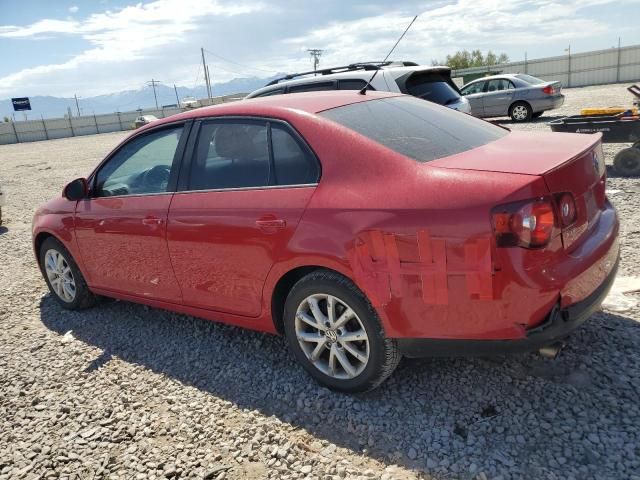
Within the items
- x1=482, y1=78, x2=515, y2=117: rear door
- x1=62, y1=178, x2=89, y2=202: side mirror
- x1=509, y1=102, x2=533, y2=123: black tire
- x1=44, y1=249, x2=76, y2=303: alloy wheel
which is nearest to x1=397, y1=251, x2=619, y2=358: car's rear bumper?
x1=62, y1=178, x2=89, y2=202: side mirror

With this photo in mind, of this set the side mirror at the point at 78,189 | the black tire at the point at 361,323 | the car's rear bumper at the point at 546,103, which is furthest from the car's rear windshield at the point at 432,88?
the car's rear bumper at the point at 546,103

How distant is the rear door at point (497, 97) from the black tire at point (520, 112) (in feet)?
0.54

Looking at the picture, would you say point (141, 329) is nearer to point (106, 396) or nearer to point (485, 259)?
point (106, 396)

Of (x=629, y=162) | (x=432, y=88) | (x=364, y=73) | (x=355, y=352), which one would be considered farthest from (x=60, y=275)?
(x=629, y=162)

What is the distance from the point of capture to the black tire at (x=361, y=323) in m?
2.75

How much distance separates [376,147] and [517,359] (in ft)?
5.11

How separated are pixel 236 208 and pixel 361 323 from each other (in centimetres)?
105

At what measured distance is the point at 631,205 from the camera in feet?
19.5

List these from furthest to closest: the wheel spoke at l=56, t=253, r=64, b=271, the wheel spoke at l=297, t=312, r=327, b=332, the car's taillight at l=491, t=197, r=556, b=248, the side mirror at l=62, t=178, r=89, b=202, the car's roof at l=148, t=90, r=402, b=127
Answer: the wheel spoke at l=56, t=253, r=64, b=271 → the side mirror at l=62, t=178, r=89, b=202 → the car's roof at l=148, t=90, r=402, b=127 → the wheel spoke at l=297, t=312, r=327, b=332 → the car's taillight at l=491, t=197, r=556, b=248

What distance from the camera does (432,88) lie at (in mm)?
7746

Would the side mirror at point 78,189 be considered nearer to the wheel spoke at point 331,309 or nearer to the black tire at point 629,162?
the wheel spoke at point 331,309

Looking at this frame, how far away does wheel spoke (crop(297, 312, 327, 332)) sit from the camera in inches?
→ 117

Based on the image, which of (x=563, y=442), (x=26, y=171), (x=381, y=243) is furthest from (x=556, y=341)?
(x=26, y=171)

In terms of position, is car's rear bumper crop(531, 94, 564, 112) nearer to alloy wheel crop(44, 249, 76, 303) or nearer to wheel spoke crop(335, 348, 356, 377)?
alloy wheel crop(44, 249, 76, 303)
